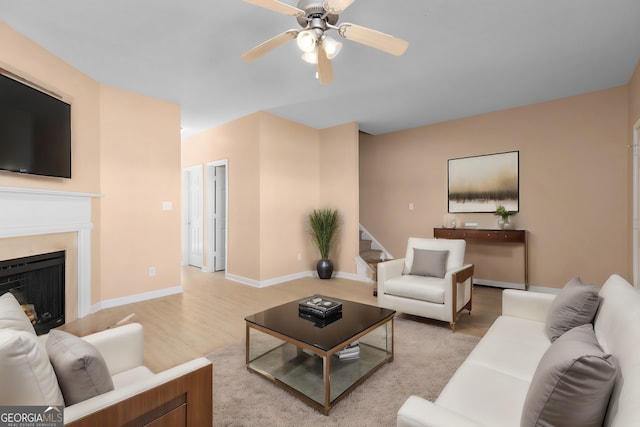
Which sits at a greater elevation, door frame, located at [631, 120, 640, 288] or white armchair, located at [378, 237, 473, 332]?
door frame, located at [631, 120, 640, 288]

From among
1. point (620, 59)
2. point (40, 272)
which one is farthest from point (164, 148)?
point (620, 59)

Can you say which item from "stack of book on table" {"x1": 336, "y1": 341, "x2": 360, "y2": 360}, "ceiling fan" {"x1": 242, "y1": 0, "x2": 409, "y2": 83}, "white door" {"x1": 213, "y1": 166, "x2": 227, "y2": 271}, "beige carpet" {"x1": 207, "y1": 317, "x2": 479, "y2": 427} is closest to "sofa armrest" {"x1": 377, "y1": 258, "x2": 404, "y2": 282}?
"beige carpet" {"x1": 207, "y1": 317, "x2": 479, "y2": 427}

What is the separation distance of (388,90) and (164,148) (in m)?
3.11

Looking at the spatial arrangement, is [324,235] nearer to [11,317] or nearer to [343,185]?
[343,185]

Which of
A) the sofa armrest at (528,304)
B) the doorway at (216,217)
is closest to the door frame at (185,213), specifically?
the doorway at (216,217)

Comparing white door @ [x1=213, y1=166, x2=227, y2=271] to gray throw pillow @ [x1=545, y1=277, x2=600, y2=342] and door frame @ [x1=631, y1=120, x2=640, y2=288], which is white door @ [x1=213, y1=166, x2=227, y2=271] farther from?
door frame @ [x1=631, y1=120, x2=640, y2=288]

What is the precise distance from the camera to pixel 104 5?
91.0 inches

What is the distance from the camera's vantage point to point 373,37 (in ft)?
6.88

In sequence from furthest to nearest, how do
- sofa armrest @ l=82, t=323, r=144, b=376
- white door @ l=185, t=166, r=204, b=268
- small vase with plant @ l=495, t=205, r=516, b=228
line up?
white door @ l=185, t=166, r=204, b=268 → small vase with plant @ l=495, t=205, r=516, b=228 → sofa armrest @ l=82, t=323, r=144, b=376

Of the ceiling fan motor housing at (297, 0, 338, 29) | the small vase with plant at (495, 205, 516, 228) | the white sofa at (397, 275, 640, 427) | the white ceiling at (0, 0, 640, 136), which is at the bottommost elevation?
the white sofa at (397, 275, 640, 427)

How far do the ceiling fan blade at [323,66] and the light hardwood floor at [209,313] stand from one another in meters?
2.35

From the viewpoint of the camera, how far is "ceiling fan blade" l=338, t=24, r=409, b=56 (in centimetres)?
205

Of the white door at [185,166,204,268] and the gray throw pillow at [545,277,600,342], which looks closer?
the gray throw pillow at [545,277,600,342]

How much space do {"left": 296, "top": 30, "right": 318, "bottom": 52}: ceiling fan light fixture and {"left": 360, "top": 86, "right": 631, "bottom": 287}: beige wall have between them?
3.85 metres
